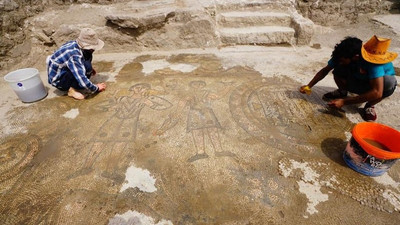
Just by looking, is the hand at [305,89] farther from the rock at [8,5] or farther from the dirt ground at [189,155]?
the rock at [8,5]

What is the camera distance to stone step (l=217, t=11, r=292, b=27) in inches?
160

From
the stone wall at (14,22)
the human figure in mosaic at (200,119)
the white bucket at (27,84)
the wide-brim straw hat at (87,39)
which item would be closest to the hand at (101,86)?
the wide-brim straw hat at (87,39)

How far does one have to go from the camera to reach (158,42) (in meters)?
3.96

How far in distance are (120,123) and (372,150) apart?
2.26 m

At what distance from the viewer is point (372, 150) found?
1700mm

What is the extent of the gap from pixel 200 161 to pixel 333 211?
41.9 inches

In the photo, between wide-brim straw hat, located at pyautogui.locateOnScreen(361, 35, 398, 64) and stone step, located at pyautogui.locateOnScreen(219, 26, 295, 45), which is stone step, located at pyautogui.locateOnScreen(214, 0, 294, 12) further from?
wide-brim straw hat, located at pyautogui.locateOnScreen(361, 35, 398, 64)

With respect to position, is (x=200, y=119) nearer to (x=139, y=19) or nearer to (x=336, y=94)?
(x=336, y=94)

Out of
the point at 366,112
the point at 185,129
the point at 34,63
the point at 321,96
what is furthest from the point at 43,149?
the point at 366,112

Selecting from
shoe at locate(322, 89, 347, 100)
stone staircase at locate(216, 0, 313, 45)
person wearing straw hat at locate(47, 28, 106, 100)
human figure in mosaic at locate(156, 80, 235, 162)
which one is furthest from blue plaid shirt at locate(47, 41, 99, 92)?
shoe at locate(322, 89, 347, 100)

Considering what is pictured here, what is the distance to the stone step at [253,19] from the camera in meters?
4.07

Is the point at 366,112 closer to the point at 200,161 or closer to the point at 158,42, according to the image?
the point at 200,161

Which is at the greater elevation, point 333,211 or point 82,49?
point 82,49

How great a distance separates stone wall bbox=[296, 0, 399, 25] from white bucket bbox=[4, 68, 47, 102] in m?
4.76
